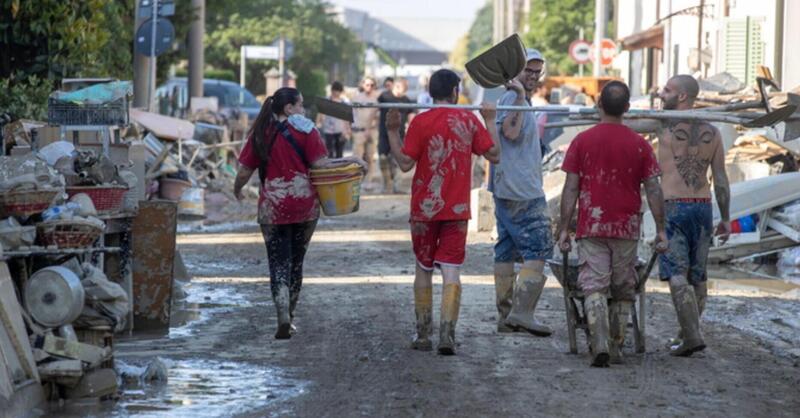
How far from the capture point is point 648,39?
4016cm

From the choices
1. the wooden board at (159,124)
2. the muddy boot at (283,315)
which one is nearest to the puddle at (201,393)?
the muddy boot at (283,315)

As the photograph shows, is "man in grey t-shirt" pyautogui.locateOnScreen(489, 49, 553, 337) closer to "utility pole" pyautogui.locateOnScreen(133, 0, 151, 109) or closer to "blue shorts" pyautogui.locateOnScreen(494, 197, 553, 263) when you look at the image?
"blue shorts" pyautogui.locateOnScreen(494, 197, 553, 263)

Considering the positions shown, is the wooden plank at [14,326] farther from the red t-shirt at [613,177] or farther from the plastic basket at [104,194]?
the red t-shirt at [613,177]

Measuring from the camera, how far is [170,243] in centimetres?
1082

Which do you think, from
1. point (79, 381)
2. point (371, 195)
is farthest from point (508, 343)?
point (371, 195)

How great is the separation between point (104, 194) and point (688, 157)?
3718 millimetres

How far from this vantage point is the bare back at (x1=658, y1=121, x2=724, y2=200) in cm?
982

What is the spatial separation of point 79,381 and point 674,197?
3952 millimetres

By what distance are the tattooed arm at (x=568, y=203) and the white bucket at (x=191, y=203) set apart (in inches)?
423

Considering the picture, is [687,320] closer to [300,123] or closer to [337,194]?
[337,194]

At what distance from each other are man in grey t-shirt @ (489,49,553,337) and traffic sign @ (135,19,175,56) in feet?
34.2

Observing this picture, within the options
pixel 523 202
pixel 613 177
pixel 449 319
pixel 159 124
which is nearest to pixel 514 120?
pixel 523 202

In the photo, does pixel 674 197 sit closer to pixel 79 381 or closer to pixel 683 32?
pixel 79 381

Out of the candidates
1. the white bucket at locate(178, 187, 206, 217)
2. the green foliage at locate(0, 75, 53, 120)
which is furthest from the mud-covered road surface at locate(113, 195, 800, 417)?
the white bucket at locate(178, 187, 206, 217)
